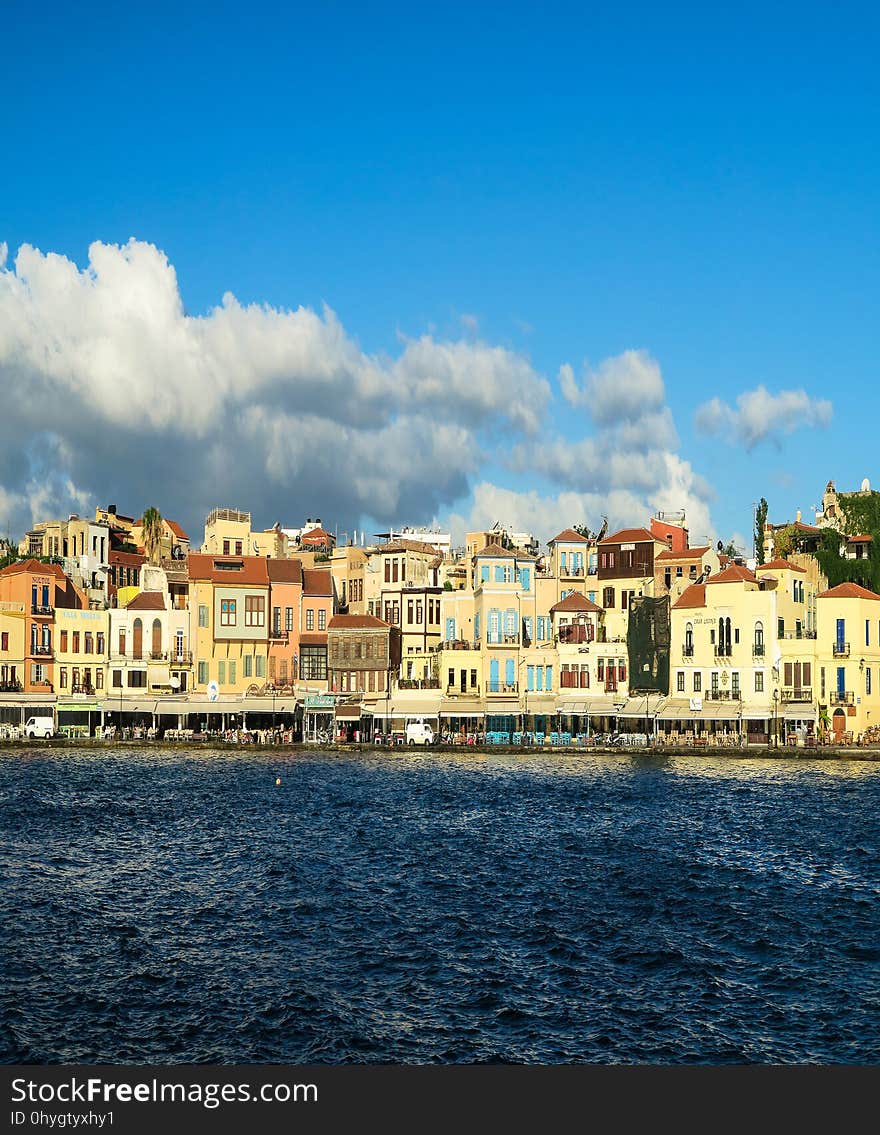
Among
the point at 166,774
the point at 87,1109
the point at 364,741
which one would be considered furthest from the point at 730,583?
the point at 87,1109

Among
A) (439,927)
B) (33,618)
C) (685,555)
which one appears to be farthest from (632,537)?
(439,927)

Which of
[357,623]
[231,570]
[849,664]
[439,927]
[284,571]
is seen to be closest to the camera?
[439,927]

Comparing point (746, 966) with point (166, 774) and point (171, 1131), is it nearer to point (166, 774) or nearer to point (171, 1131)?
point (171, 1131)

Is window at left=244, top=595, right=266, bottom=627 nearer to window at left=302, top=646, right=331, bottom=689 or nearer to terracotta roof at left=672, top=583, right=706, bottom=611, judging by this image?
window at left=302, top=646, right=331, bottom=689

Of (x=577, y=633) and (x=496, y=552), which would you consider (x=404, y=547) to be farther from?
(x=577, y=633)

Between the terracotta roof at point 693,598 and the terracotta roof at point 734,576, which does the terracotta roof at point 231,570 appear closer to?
the terracotta roof at point 693,598

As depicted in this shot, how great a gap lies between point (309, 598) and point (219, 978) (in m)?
75.7

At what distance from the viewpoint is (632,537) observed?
103 meters

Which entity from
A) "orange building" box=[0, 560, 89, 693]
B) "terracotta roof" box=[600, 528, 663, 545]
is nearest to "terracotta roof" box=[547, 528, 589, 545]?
"terracotta roof" box=[600, 528, 663, 545]

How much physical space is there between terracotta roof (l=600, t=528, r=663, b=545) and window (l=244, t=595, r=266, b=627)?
2727 centimetres

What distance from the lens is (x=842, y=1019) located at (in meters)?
26.4

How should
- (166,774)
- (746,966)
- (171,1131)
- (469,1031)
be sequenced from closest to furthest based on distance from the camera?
1. (171,1131)
2. (469,1031)
3. (746,966)
4. (166,774)

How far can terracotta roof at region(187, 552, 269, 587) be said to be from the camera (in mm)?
100875

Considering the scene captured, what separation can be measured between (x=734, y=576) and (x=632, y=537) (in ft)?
44.2
